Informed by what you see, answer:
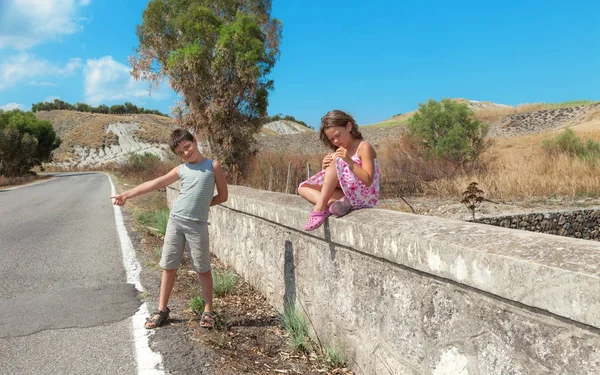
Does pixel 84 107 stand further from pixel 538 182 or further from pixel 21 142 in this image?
pixel 538 182

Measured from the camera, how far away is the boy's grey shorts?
4.33 meters

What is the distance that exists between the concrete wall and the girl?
0.12 metres

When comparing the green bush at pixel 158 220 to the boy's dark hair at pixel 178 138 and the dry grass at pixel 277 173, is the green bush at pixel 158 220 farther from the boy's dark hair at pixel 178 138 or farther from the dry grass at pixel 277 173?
the boy's dark hair at pixel 178 138

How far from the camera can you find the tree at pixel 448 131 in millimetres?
19656

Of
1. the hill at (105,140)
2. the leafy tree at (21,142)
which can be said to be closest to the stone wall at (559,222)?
the leafy tree at (21,142)

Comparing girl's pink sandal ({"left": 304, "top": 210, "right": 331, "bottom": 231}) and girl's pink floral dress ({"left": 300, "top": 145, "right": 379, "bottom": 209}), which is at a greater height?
girl's pink floral dress ({"left": 300, "top": 145, "right": 379, "bottom": 209})

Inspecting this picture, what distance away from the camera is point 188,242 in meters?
4.35

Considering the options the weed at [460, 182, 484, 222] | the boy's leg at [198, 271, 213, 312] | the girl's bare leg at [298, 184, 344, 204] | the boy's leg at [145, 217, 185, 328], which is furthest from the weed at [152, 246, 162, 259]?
the weed at [460, 182, 484, 222]

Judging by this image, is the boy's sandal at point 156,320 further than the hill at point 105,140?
No

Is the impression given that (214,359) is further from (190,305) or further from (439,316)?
(439,316)

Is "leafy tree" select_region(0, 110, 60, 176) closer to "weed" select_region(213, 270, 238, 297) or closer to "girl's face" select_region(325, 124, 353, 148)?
"weed" select_region(213, 270, 238, 297)

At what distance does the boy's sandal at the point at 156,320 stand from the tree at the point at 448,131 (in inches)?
635

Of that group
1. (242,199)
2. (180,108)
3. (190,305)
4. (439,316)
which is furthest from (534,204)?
(180,108)

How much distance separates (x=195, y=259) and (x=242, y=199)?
1.34m
